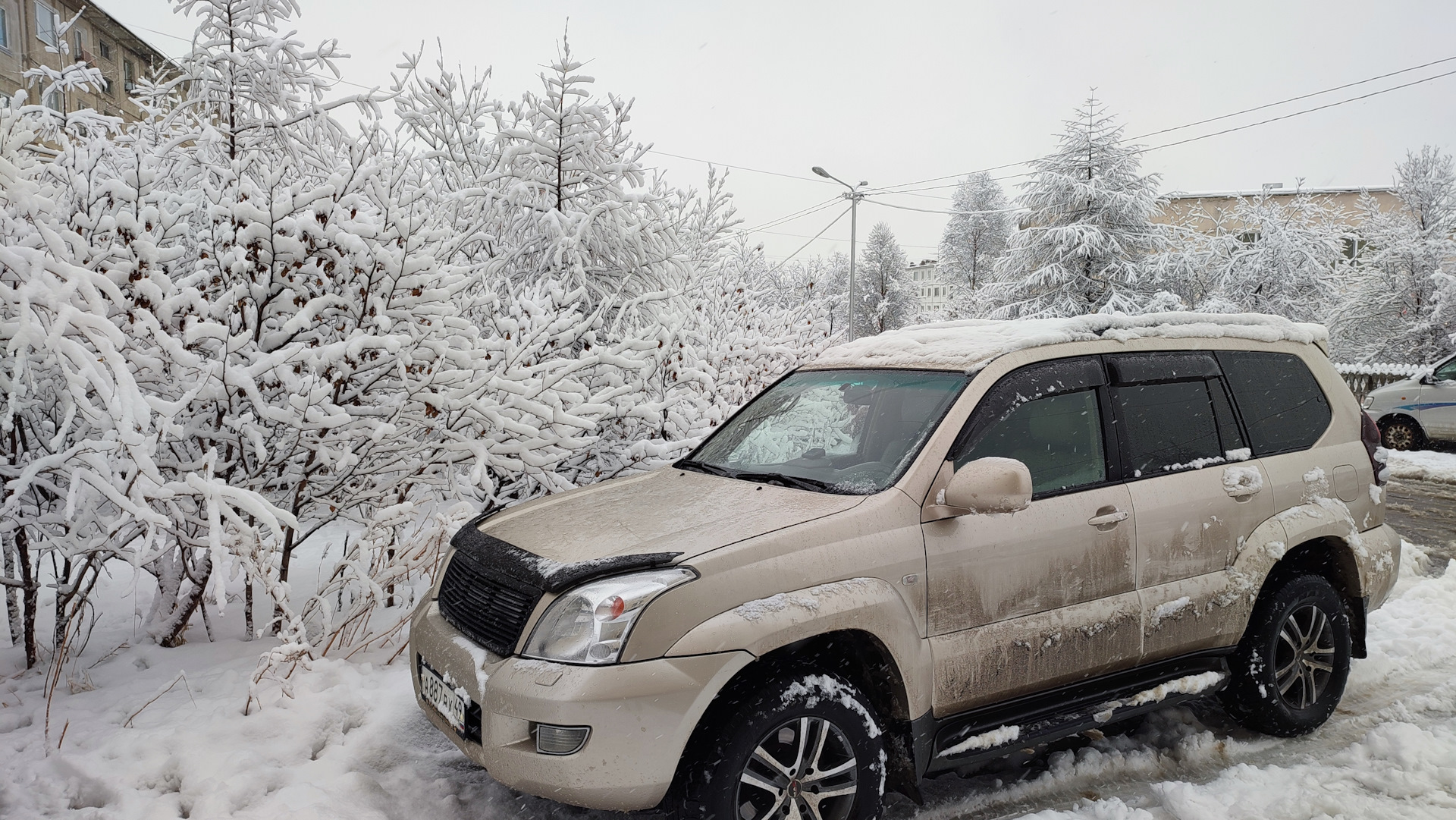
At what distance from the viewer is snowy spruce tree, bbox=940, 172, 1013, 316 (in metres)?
54.0

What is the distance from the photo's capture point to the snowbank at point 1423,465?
1180 cm

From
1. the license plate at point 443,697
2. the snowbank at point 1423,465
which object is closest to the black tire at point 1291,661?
the license plate at point 443,697

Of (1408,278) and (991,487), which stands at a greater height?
(1408,278)

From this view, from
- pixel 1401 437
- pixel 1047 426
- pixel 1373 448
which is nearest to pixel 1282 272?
pixel 1401 437

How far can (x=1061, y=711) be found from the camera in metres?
3.19

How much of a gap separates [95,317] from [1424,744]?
549 cm

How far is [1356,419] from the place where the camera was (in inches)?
168

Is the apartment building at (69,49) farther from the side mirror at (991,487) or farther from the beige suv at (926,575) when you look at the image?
the side mirror at (991,487)

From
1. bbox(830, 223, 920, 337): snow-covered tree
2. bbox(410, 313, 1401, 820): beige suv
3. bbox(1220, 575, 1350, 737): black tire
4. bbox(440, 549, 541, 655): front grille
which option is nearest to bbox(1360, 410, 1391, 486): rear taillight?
bbox(410, 313, 1401, 820): beige suv

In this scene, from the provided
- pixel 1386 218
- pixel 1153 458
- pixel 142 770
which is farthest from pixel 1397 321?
pixel 142 770

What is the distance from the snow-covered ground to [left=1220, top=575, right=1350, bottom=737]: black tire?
0.12 metres

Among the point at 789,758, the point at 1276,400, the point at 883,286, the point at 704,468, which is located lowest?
the point at 789,758

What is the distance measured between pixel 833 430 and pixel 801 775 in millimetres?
1455

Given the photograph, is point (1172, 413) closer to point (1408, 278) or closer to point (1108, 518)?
point (1108, 518)
